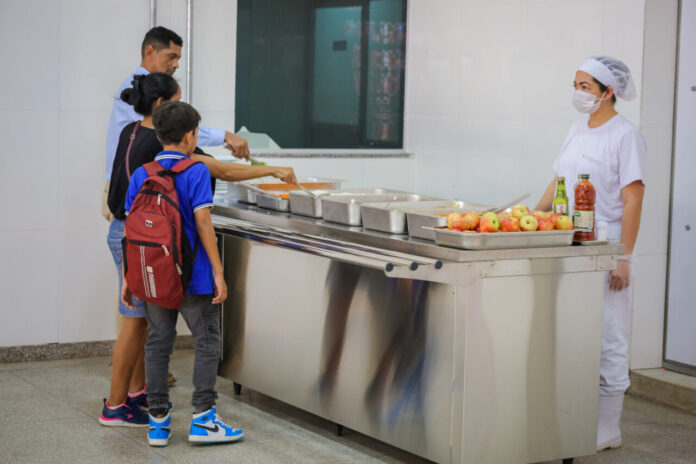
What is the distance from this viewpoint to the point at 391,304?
4.14m

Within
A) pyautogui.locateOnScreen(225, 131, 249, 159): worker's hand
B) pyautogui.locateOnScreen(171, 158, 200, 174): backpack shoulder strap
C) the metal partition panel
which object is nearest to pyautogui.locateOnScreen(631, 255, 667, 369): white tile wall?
the metal partition panel

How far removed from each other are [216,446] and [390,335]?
3.18 ft

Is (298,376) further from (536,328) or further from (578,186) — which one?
(578,186)

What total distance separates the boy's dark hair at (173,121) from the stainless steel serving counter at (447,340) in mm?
665

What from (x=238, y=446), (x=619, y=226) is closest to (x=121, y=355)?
(x=238, y=446)

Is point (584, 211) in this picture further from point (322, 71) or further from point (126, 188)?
point (322, 71)

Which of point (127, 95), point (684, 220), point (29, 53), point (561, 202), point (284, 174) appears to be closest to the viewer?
point (561, 202)

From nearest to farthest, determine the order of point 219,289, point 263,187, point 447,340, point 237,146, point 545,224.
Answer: point 447,340
point 545,224
point 219,289
point 237,146
point 263,187

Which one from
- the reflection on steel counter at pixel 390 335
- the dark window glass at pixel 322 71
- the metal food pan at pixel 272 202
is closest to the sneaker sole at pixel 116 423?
the reflection on steel counter at pixel 390 335

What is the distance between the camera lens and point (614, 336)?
453cm

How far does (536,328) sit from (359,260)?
0.73m

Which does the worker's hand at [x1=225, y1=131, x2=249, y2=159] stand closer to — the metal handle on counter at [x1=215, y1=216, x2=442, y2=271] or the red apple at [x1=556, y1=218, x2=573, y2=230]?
the metal handle on counter at [x1=215, y1=216, x2=442, y2=271]

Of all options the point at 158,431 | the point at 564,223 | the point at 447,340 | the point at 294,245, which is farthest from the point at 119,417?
the point at 564,223

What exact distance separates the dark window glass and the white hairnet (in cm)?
260
